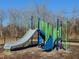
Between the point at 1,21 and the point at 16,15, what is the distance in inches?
113

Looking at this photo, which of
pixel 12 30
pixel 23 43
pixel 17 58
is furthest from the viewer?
pixel 12 30

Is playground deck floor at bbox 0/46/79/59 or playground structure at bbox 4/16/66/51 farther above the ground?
playground structure at bbox 4/16/66/51

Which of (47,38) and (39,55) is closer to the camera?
(39,55)

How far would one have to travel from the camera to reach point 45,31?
21.0 m

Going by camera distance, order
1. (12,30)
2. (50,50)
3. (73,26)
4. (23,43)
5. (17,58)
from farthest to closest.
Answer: (73,26), (12,30), (23,43), (50,50), (17,58)

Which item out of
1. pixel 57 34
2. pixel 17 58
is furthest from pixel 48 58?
pixel 57 34

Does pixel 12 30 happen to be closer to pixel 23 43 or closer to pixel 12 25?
pixel 12 25

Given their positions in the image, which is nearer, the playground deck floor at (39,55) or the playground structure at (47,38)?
the playground deck floor at (39,55)

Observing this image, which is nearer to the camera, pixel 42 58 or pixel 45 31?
pixel 42 58

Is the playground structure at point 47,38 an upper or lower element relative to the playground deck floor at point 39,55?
upper

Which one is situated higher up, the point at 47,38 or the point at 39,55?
the point at 47,38

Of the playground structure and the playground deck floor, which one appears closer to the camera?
the playground deck floor

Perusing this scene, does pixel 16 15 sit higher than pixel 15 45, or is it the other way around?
pixel 16 15

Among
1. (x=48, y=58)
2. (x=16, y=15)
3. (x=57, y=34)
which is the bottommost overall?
(x=48, y=58)
